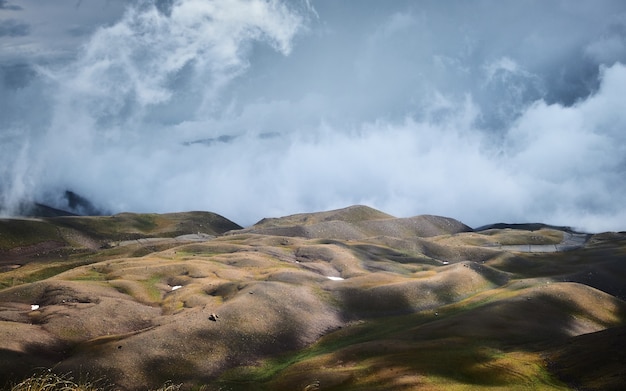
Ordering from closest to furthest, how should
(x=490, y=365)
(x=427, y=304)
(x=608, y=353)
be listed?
(x=608, y=353) → (x=490, y=365) → (x=427, y=304)

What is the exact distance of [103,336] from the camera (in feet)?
279

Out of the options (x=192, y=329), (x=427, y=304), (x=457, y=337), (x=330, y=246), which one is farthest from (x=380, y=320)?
(x=330, y=246)

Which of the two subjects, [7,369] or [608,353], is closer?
[608,353]

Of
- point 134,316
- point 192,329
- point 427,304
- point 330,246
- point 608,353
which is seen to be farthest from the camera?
point 330,246

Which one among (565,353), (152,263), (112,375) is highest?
(152,263)

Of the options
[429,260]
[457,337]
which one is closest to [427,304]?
[457,337]

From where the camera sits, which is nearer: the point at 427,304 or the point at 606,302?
the point at 606,302

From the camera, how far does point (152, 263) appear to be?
13488cm

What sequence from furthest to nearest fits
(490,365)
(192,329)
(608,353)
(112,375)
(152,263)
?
(152,263) → (192,329) → (112,375) → (490,365) → (608,353)

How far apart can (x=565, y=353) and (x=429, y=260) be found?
9522 cm

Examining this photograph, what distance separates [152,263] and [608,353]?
106296mm

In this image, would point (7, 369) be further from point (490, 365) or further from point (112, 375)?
point (490, 365)

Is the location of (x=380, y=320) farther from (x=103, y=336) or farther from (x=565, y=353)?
(x=103, y=336)

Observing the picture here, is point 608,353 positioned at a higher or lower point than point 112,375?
higher
